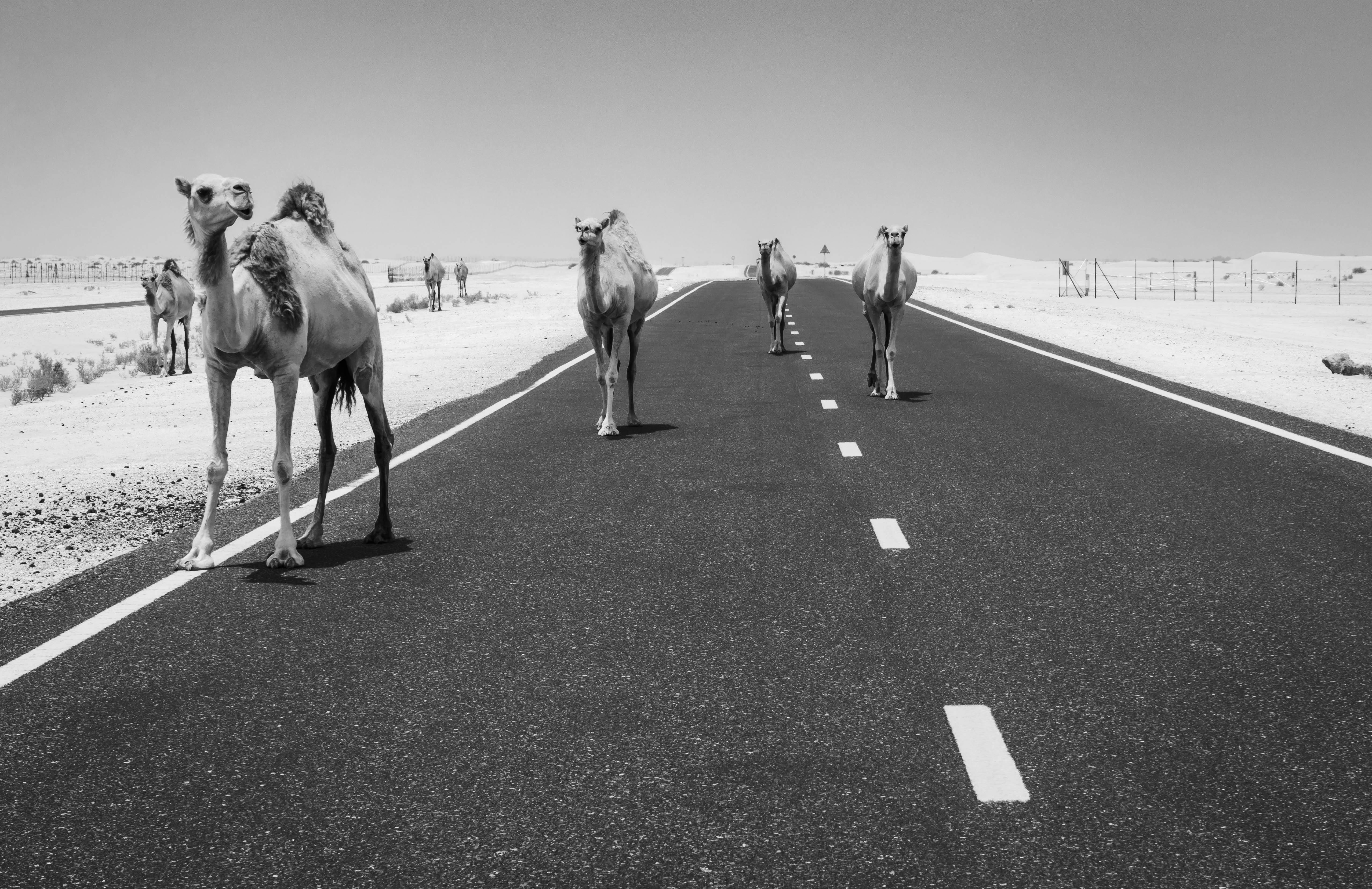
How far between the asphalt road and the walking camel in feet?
54.3

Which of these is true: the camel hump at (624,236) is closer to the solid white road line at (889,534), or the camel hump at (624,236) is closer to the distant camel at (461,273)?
the solid white road line at (889,534)

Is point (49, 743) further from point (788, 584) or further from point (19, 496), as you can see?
point (19, 496)

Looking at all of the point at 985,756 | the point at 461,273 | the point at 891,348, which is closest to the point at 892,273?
the point at 891,348

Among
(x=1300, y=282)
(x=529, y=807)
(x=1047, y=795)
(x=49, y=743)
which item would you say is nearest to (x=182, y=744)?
(x=49, y=743)

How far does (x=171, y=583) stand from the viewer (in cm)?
723

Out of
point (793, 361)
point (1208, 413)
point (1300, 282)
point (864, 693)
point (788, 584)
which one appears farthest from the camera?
point (1300, 282)

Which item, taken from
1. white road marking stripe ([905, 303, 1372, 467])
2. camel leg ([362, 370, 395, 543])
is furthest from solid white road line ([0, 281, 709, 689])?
white road marking stripe ([905, 303, 1372, 467])

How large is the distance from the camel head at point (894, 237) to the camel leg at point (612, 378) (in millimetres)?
4238

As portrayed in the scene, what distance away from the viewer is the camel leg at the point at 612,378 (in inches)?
522

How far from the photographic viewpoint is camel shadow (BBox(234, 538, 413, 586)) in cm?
730

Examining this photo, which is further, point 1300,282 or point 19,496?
point 1300,282

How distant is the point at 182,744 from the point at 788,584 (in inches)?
131

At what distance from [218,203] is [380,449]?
224 cm

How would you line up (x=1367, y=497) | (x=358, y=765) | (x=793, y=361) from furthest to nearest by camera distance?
1. (x=793, y=361)
2. (x=1367, y=497)
3. (x=358, y=765)
